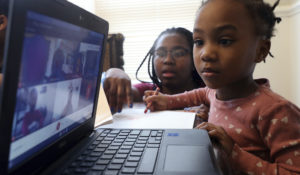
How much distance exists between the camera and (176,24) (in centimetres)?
209

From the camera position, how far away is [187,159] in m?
0.39

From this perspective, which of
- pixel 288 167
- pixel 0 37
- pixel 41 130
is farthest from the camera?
pixel 0 37

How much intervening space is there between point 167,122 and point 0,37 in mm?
488

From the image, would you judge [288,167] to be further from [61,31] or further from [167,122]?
[61,31]

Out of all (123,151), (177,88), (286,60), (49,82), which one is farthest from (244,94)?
(286,60)

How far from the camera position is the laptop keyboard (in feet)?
1.21

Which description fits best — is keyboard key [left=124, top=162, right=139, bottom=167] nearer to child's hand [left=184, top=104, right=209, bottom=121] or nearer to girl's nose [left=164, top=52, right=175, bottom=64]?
child's hand [left=184, top=104, right=209, bottom=121]

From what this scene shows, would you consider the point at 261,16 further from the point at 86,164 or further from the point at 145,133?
the point at 86,164

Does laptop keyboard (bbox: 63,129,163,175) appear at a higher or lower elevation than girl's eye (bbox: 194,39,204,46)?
lower

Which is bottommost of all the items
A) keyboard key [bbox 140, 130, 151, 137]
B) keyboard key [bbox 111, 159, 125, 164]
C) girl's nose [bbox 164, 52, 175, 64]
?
keyboard key [bbox 111, 159, 125, 164]

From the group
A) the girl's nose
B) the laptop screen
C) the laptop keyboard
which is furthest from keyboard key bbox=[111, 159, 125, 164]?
the girl's nose

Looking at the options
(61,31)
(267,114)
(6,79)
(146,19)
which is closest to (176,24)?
(146,19)

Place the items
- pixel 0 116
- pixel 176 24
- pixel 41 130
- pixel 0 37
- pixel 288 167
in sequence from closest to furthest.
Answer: pixel 0 116 < pixel 41 130 < pixel 288 167 < pixel 0 37 < pixel 176 24

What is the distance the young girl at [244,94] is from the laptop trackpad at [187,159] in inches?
4.6
